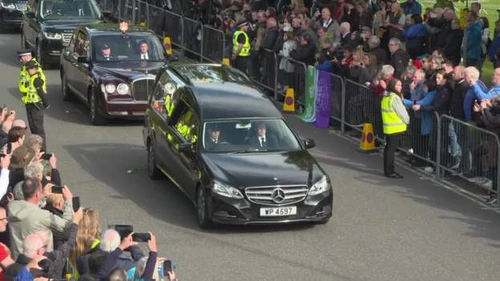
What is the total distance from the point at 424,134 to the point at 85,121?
7.73 meters

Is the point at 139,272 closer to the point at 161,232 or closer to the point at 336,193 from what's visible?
the point at 161,232

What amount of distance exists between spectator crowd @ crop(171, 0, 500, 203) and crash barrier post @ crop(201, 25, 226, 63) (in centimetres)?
30

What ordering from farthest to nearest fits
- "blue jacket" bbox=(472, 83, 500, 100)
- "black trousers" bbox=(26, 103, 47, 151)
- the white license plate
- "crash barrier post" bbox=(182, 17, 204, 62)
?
1. "crash barrier post" bbox=(182, 17, 204, 62)
2. "black trousers" bbox=(26, 103, 47, 151)
3. "blue jacket" bbox=(472, 83, 500, 100)
4. the white license plate

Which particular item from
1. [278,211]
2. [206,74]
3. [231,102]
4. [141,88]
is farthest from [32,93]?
[278,211]

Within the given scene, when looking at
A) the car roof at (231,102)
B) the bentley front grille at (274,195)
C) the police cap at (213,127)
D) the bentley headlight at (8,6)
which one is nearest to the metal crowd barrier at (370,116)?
the car roof at (231,102)

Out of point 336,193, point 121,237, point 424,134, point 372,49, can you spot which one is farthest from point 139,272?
point 372,49

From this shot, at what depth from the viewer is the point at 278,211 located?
51.3ft

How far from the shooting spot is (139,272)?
1095 cm

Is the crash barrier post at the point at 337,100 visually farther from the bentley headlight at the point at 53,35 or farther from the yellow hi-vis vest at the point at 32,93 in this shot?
the bentley headlight at the point at 53,35

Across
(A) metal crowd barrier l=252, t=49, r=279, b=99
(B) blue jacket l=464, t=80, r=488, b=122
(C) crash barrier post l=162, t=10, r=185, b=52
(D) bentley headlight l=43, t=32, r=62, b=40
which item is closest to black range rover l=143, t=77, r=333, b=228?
(B) blue jacket l=464, t=80, r=488, b=122

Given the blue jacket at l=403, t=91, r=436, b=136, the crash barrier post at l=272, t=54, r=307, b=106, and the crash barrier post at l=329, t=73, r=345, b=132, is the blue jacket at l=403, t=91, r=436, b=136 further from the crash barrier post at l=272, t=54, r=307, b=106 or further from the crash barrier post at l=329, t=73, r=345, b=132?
the crash barrier post at l=272, t=54, r=307, b=106

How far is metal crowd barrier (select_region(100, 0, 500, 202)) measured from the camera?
58.3 feet

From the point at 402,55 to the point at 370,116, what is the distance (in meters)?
1.80

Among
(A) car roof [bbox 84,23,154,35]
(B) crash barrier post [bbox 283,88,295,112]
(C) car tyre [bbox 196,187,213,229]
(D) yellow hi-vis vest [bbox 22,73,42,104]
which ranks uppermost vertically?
(A) car roof [bbox 84,23,154,35]
